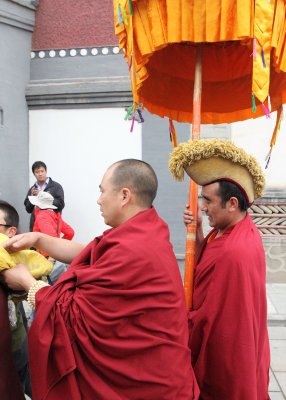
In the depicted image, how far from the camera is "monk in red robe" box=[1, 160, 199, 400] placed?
1.49 m

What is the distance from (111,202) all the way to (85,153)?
4151mm

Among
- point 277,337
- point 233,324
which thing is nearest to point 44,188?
point 277,337

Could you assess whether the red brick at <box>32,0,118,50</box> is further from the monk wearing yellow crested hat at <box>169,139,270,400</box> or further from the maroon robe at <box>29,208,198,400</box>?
the maroon robe at <box>29,208,198,400</box>

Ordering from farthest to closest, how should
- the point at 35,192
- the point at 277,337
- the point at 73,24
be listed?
the point at 73,24 → the point at 35,192 → the point at 277,337

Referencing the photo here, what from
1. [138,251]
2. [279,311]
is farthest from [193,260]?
[279,311]

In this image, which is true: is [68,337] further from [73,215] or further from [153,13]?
[73,215]

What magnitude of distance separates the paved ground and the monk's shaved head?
233 cm

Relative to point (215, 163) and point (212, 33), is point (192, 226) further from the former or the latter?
point (212, 33)

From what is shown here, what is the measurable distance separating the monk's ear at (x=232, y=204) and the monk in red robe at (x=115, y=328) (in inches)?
23.2

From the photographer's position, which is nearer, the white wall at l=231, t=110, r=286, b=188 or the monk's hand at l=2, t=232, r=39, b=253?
the monk's hand at l=2, t=232, r=39, b=253

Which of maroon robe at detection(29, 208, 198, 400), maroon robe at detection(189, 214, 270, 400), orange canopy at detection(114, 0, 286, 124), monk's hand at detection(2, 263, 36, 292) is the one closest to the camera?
maroon robe at detection(29, 208, 198, 400)

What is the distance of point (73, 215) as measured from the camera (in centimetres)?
581

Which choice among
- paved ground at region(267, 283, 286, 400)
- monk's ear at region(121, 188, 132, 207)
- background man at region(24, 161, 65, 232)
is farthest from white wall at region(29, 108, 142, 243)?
monk's ear at region(121, 188, 132, 207)

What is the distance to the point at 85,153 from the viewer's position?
5758 mm
